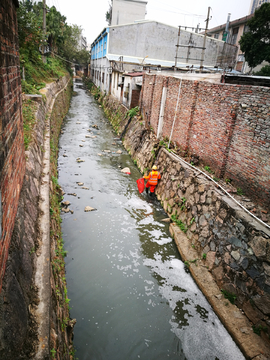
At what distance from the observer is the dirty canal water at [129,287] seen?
437 cm

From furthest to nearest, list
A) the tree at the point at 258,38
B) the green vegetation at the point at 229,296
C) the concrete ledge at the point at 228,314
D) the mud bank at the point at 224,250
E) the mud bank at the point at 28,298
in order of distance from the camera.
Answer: the tree at the point at 258,38 → the green vegetation at the point at 229,296 → the mud bank at the point at 224,250 → the concrete ledge at the point at 228,314 → the mud bank at the point at 28,298

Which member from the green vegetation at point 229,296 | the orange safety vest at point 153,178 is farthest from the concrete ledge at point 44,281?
the orange safety vest at point 153,178

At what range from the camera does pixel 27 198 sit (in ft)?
15.1

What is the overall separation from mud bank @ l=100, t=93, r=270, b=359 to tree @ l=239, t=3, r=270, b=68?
14.6 m

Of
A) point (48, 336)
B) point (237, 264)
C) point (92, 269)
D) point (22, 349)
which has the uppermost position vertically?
point (22, 349)

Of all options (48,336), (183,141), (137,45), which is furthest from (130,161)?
(137,45)

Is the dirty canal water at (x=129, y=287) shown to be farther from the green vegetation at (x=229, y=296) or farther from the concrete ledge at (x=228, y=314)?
the green vegetation at (x=229, y=296)

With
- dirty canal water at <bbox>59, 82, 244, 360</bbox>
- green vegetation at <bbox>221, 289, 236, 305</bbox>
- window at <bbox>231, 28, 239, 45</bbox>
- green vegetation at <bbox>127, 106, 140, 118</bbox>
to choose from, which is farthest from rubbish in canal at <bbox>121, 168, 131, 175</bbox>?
window at <bbox>231, 28, 239, 45</bbox>

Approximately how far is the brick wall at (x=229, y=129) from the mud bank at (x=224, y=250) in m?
0.65

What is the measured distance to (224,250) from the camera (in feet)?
18.3

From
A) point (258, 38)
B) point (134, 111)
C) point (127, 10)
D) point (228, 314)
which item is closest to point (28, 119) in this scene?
point (134, 111)

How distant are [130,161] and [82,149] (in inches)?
113

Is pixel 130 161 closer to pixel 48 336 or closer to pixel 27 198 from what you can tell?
pixel 27 198

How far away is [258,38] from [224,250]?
18.4 m
